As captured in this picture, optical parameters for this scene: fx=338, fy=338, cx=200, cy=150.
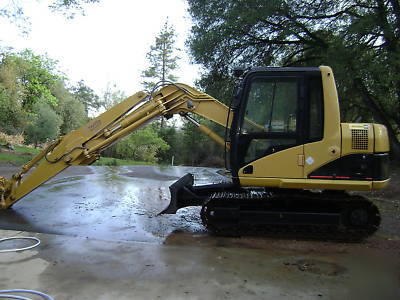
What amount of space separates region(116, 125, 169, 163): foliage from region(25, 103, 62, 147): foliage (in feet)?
18.0

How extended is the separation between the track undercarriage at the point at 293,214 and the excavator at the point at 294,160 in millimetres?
17

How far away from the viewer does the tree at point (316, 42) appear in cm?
1127

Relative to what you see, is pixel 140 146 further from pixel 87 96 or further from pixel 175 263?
pixel 87 96

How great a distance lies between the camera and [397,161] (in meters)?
13.9

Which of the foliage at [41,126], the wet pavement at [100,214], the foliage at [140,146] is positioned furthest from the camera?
the foliage at [140,146]

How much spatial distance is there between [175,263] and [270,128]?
257cm

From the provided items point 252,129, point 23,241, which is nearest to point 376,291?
point 252,129

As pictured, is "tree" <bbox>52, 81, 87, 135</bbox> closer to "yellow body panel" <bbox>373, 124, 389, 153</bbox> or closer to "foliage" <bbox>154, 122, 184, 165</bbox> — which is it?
"foliage" <bbox>154, 122, 184, 165</bbox>

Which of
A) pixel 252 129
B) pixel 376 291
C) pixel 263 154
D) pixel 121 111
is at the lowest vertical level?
pixel 376 291

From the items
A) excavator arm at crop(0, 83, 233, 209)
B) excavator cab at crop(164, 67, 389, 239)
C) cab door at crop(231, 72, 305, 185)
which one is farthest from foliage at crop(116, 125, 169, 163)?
cab door at crop(231, 72, 305, 185)

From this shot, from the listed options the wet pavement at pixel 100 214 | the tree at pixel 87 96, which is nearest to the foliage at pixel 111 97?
the tree at pixel 87 96

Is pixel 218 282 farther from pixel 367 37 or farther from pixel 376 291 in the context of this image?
pixel 367 37

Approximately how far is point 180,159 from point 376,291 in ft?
98.9

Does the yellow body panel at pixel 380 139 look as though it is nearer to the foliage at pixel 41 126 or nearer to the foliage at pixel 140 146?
the foliage at pixel 140 146
